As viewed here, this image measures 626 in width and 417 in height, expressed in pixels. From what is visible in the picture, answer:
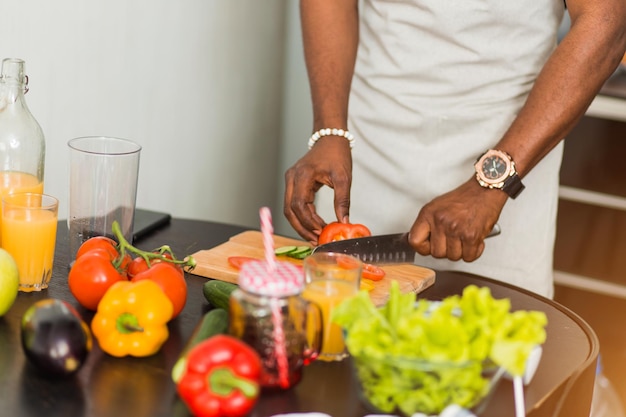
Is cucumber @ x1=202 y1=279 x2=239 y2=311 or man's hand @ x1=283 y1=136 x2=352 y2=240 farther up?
man's hand @ x1=283 y1=136 x2=352 y2=240

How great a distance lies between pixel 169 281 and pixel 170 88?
134cm

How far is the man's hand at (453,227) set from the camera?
1.75 meters

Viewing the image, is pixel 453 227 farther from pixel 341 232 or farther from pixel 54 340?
pixel 54 340

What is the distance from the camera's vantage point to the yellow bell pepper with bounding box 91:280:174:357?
50.2 inches

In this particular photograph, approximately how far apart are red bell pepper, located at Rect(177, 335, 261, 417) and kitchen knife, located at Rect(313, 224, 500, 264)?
58 cm

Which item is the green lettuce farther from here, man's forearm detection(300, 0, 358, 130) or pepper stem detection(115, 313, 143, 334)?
man's forearm detection(300, 0, 358, 130)

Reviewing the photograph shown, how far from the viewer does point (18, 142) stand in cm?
160

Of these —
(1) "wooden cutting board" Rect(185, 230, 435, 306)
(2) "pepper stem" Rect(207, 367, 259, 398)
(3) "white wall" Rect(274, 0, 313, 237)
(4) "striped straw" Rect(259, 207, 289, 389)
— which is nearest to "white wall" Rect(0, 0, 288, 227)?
(3) "white wall" Rect(274, 0, 313, 237)

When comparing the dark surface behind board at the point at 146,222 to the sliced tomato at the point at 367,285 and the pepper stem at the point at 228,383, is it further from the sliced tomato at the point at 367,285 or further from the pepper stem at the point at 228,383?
the pepper stem at the point at 228,383

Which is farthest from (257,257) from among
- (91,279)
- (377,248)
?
(91,279)

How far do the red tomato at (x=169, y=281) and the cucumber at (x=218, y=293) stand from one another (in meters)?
0.05

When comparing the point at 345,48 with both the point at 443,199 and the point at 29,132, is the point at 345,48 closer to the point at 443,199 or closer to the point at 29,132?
the point at 443,199

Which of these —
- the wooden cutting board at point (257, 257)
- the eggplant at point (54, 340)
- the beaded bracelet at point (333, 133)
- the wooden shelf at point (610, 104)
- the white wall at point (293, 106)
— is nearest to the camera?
the eggplant at point (54, 340)

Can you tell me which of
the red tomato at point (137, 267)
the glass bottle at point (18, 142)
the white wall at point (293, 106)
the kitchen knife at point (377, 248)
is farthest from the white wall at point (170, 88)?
the kitchen knife at point (377, 248)
